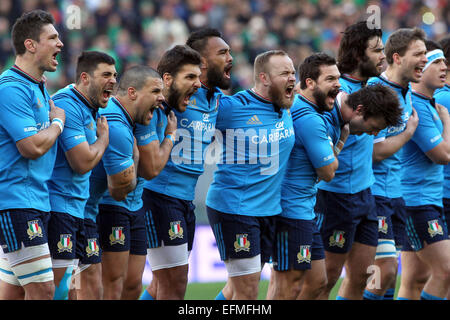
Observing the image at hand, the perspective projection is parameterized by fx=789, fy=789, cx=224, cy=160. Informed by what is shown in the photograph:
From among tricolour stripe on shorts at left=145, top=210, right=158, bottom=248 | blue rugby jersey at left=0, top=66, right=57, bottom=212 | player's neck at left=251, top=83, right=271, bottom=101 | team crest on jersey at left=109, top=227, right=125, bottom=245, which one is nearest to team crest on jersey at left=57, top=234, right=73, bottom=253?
blue rugby jersey at left=0, top=66, right=57, bottom=212

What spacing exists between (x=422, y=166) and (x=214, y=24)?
10.1 m

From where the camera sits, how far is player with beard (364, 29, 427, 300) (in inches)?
293

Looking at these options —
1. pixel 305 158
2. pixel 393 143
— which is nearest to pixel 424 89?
pixel 393 143

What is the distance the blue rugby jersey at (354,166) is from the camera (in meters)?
7.27

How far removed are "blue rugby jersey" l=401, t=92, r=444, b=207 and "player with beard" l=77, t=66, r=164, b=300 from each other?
2850 mm

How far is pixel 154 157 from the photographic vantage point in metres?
6.22

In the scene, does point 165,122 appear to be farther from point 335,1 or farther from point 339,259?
point 335,1

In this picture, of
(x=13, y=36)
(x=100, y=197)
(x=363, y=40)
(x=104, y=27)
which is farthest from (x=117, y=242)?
(x=104, y=27)

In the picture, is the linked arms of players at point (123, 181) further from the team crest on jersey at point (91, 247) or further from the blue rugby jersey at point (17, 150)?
the blue rugby jersey at point (17, 150)

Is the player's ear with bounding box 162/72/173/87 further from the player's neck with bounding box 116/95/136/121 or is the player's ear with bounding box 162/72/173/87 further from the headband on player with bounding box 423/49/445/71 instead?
the headband on player with bounding box 423/49/445/71

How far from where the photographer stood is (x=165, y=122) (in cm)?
652

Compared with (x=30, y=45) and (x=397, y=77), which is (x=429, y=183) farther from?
(x=30, y=45)

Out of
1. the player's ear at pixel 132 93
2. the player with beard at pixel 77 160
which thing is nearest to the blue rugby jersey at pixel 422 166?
the player's ear at pixel 132 93

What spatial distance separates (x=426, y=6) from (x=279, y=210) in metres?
15.0
